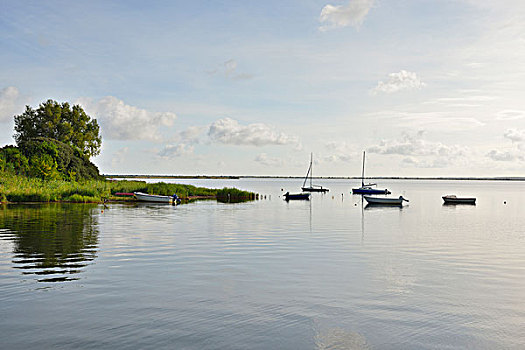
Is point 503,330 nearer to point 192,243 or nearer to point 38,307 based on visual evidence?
point 38,307

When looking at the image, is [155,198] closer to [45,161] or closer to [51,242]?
[45,161]

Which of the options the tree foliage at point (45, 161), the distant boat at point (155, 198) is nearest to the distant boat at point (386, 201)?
the distant boat at point (155, 198)

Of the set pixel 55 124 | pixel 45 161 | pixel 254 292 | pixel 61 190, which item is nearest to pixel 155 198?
pixel 61 190

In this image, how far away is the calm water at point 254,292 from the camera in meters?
11.7

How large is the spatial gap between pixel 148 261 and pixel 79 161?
72.1m

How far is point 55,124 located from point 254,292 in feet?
306

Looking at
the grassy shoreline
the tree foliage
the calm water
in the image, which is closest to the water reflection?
the calm water

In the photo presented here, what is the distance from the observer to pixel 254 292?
16406mm

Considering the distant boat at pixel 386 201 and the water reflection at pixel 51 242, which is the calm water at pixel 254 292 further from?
the distant boat at pixel 386 201

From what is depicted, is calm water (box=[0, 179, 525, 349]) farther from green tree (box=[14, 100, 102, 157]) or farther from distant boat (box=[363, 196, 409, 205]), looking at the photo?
green tree (box=[14, 100, 102, 157])

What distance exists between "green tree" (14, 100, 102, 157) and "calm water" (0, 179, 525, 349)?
7018 cm

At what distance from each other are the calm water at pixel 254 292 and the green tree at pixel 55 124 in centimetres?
7018

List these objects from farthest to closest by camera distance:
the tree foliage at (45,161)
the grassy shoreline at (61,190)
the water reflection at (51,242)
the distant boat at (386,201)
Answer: the distant boat at (386,201) < the tree foliage at (45,161) < the grassy shoreline at (61,190) < the water reflection at (51,242)

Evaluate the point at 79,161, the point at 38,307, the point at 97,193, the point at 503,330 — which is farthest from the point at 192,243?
the point at 79,161
